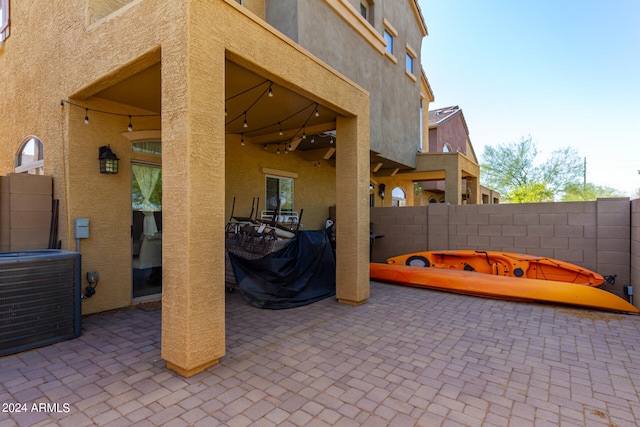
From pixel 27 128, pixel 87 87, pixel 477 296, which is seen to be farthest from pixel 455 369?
pixel 27 128

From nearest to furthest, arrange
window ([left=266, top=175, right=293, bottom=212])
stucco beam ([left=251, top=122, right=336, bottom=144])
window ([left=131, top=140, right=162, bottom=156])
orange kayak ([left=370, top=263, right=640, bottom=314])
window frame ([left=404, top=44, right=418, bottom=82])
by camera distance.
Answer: orange kayak ([left=370, top=263, right=640, bottom=314]) < window ([left=131, top=140, right=162, bottom=156]) < stucco beam ([left=251, top=122, right=336, bottom=144]) < window ([left=266, top=175, right=293, bottom=212]) < window frame ([left=404, top=44, right=418, bottom=82])

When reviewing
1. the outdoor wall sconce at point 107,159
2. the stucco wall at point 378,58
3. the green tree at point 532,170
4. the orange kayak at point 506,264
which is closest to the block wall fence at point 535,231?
the orange kayak at point 506,264

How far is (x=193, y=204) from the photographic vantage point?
285 centimetres

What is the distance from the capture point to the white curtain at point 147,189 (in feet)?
17.5

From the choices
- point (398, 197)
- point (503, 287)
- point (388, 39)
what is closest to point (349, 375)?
point (503, 287)

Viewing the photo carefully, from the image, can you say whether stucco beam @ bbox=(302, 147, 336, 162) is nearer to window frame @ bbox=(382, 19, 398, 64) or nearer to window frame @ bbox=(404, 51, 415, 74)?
window frame @ bbox=(382, 19, 398, 64)

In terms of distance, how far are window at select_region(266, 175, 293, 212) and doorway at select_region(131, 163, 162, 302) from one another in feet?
9.94

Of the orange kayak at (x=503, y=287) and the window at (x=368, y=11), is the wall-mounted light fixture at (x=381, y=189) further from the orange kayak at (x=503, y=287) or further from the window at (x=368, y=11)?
the orange kayak at (x=503, y=287)

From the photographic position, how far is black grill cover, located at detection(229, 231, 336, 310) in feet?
17.3

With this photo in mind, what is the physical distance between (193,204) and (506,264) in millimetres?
5940

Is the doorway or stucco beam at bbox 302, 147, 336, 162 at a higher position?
stucco beam at bbox 302, 147, 336, 162

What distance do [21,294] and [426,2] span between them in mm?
16206

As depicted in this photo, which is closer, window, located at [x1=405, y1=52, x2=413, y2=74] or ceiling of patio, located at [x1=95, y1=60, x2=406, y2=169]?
ceiling of patio, located at [x1=95, y1=60, x2=406, y2=169]

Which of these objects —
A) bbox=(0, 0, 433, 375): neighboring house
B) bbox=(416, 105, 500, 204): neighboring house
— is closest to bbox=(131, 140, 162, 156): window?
bbox=(0, 0, 433, 375): neighboring house
